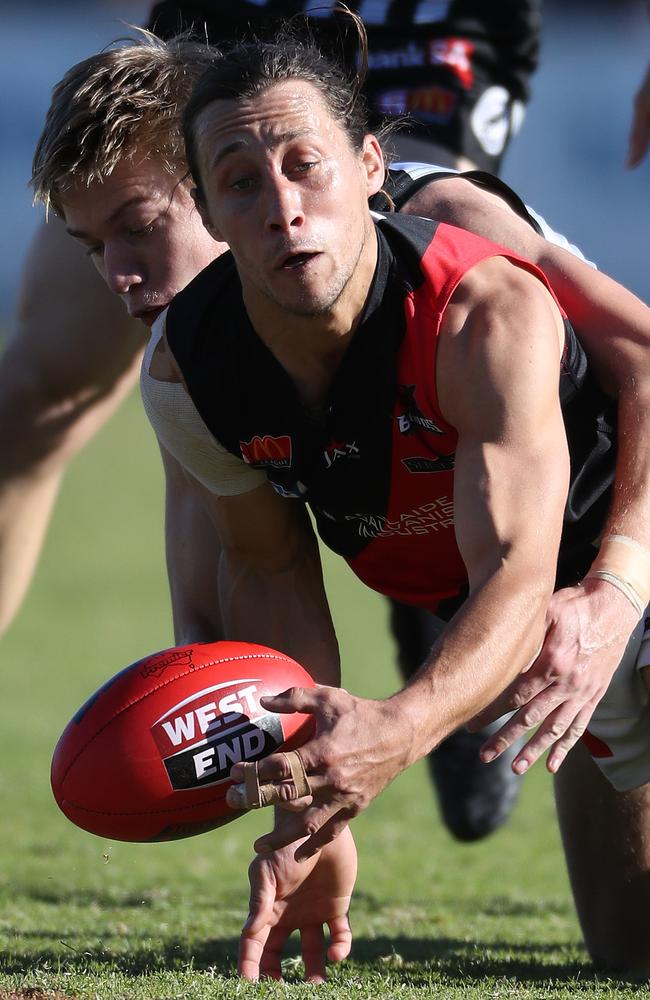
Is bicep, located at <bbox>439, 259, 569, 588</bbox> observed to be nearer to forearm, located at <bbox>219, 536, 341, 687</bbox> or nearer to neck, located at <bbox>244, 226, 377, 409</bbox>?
neck, located at <bbox>244, 226, 377, 409</bbox>

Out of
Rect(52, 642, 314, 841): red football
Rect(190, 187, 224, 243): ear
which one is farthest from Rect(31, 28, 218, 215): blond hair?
Rect(52, 642, 314, 841): red football

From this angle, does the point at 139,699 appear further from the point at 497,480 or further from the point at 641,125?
the point at 641,125

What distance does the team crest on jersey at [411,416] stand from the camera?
3240mm

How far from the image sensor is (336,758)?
251 centimetres

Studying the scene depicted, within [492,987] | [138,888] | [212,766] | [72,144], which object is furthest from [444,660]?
[138,888]

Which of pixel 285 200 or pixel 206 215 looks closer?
pixel 285 200

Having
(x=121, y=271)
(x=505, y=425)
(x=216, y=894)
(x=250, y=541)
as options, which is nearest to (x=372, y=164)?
(x=121, y=271)

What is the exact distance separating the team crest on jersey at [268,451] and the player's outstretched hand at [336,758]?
0.96m

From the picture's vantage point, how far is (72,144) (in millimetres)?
3941

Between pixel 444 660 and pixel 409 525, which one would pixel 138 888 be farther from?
pixel 444 660

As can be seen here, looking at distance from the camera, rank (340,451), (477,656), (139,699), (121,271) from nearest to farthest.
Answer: (477,656), (139,699), (340,451), (121,271)

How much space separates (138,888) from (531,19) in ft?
11.9

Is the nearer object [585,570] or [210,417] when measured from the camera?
[210,417]

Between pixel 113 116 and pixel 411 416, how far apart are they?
1.37 meters
